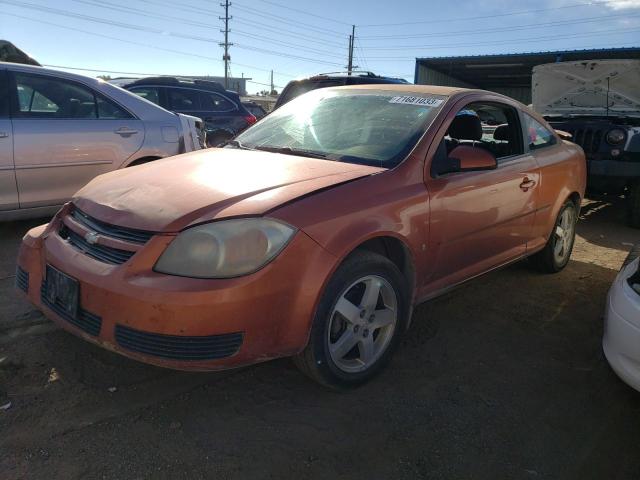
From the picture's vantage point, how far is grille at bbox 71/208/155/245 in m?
2.28

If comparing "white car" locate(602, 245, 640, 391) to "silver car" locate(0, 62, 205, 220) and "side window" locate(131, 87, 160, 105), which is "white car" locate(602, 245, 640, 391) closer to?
"silver car" locate(0, 62, 205, 220)

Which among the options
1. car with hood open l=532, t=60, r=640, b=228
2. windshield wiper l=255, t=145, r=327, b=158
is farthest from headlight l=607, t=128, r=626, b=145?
windshield wiper l=255, t=145, r=327, b=158

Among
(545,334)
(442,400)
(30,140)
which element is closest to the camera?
(442,400)

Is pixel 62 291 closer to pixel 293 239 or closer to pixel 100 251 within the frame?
pixel 100 251

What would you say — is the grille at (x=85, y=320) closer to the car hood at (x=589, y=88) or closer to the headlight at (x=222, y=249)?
the headlight at (x=222, y=249)

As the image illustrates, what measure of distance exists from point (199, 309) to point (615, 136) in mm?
6371

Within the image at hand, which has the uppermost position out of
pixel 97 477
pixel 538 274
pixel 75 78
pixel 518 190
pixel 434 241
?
pixel 75 78

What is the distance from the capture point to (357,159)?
294 centimetres

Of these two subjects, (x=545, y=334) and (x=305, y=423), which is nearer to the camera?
(x=305, y=423)

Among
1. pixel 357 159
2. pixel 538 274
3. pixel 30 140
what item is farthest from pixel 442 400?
pixel 30 140

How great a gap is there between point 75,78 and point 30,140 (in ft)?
2.62

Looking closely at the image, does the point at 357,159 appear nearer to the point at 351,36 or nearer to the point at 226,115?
the point at 226,115

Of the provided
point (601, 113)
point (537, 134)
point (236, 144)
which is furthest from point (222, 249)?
point (601, 113)

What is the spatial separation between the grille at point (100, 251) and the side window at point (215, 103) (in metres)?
7.48
